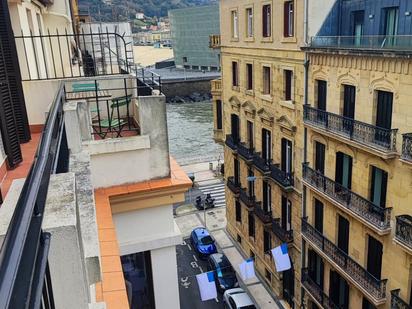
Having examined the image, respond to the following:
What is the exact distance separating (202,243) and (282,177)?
10.2 metres

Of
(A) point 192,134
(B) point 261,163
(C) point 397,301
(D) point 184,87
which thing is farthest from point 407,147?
(D) point 184,87

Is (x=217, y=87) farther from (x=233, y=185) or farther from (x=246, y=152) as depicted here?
(x=233, y=185)

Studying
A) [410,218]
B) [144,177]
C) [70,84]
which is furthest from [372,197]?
[70,84]

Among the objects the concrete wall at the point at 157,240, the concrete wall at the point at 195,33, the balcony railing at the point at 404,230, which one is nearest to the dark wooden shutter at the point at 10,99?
the concrete wall at the point at 157,240

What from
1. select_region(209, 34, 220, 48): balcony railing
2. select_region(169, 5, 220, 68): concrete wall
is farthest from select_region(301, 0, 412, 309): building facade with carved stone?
select_region(169, 5, 220, 68): concrete wall

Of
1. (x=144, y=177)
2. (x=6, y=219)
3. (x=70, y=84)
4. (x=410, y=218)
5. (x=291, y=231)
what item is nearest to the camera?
(x=6, y=219)

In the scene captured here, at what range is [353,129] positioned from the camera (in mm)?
14633

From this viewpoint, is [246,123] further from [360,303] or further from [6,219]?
[6,219]

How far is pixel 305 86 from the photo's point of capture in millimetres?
17531

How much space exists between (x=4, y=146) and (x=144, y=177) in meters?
2.57

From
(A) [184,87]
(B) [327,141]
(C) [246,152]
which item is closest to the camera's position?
(B) [327,141]

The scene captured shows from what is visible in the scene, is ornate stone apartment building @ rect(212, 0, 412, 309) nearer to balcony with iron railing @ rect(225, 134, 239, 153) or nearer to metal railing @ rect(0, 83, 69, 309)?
balcony with iron railing @ rect(225, 134, 239, 153)

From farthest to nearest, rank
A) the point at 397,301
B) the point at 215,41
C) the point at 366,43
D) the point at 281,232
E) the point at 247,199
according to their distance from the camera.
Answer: the point at 215,41, the point at 247,199, the point at 281,232, the point at 366,43, the point at 397,301

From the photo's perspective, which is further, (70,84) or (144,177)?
(70,84)
